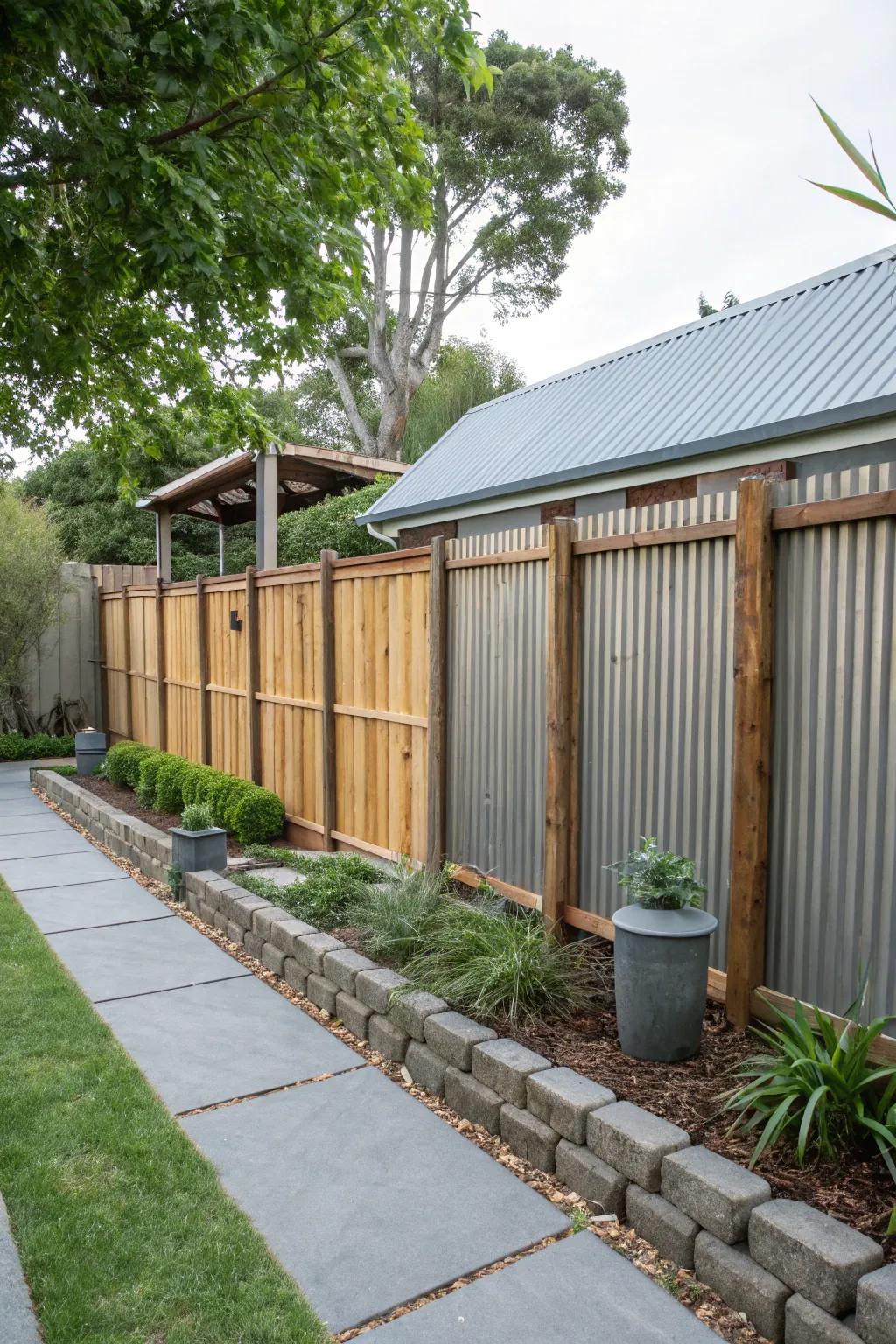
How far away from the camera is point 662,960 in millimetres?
3029

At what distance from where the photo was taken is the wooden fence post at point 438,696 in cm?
508

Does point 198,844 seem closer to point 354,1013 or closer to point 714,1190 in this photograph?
point 354,1013

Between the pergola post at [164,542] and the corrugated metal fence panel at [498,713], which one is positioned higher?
the pergola post at [164,542]

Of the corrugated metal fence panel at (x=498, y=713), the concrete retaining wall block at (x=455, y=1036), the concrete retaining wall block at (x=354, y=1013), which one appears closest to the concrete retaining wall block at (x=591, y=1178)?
the concrete retaining wall block at (x=455, y=1036)

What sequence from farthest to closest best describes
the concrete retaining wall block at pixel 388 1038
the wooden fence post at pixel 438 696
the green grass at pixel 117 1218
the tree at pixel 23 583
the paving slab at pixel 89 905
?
1. the tree at pixel 23 583
2. the paving slab at pixel 89 905
3. the wooden fence post at pixel 438 696
4. the concrete retaining wall block at pixel 388 1038
5. the green grass at pixel 117 1218

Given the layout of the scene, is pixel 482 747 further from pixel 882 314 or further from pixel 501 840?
pixel 882 314

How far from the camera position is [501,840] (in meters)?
4.63

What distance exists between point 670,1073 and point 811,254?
914 inches

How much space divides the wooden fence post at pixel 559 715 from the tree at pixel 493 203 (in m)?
15.7

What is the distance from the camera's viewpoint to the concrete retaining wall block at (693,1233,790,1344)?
2098mm

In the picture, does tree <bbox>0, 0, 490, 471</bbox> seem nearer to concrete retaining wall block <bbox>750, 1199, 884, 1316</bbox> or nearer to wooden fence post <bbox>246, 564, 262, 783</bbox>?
wooden fence post <bbox>246, 564, 262, 783</bbox>

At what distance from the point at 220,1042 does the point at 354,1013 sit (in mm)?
540

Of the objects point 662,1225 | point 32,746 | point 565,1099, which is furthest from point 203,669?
point 662,1225

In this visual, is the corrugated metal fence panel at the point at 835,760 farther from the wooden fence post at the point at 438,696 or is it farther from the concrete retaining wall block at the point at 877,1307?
the wooden fence post at the point at 438,696
